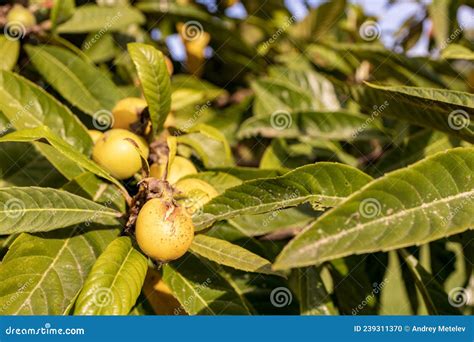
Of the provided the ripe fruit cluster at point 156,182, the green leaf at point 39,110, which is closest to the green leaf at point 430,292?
the ripe fruit cluster at point 156,182

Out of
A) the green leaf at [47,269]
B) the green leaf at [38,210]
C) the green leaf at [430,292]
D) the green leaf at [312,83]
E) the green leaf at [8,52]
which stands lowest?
the green leaf at [47,269]

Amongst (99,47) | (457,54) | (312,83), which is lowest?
(99,47)

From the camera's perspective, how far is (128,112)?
1789 mm

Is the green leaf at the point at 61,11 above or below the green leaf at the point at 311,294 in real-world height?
above

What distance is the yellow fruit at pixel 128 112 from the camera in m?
1.78

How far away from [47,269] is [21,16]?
3.89 feet

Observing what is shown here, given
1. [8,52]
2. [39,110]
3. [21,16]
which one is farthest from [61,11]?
[39,110]

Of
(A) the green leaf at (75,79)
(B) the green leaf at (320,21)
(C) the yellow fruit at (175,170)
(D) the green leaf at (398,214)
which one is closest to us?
(D) the green leaf at (398,214)

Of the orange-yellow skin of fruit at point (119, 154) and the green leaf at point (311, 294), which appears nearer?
the orange-yellow skin of fruit at point (119, 154)

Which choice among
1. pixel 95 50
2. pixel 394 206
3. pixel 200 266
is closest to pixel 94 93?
pixel 95 50

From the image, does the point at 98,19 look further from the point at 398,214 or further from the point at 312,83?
the point at 398,214

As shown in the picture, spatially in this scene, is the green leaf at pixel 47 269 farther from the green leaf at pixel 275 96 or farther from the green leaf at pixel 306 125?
the green leaf at pixel 275 96

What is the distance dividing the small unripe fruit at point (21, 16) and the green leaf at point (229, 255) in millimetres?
1255

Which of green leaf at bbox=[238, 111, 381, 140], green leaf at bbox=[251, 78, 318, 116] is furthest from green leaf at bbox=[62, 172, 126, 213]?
green leaf at bbox=[251, 78, 318, 116]
